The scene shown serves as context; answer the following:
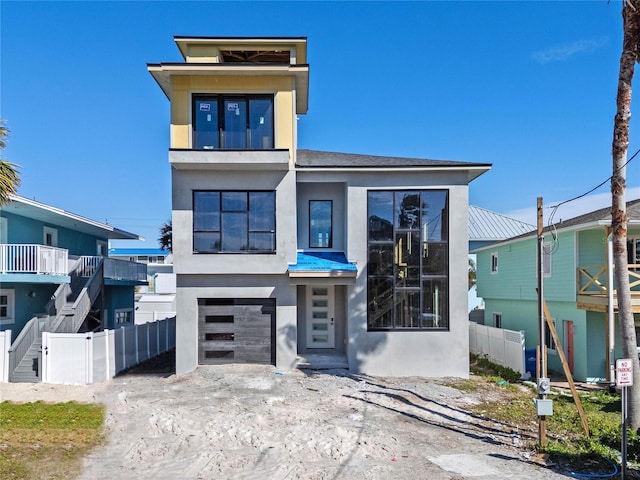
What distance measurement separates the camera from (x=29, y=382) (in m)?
12.7

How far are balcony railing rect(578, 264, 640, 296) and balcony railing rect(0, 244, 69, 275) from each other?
1795 cm

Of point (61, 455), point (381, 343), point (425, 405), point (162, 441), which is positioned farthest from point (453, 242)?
point (61, 455)

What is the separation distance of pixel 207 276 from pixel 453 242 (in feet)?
25.6

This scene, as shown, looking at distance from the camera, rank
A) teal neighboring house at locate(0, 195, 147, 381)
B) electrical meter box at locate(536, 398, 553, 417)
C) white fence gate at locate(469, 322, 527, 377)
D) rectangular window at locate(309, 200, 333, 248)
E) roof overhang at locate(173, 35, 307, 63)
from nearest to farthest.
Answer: electrical meter box at locate(536, 398, 553, 417)
teal neighboring house at locate(0, 195, 147, 381)
white fence gate at locate(469, 322, 527, 377)
roof overhang at locate(173, 35, 307, 63)
rectangular window at locate(309, 200, 333, 248)

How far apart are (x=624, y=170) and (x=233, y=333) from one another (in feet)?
36.4

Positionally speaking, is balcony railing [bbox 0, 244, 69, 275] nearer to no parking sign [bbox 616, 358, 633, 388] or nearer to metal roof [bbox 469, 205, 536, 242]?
no parking sign [bbox 616, 358, 633, 388]

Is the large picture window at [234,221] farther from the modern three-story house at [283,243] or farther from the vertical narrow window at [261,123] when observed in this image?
the vertical narrow window at [261,123]

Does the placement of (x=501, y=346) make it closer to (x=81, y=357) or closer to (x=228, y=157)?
(x=228, y=157)

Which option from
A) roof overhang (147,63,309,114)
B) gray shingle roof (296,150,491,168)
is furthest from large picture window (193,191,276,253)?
roof overhang (147,63,309,114)

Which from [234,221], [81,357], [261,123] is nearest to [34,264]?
[81,357]

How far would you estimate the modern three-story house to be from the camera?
13812mm

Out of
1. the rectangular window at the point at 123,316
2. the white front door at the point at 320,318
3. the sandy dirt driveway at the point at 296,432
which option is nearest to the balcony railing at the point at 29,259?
the sandy dirt driveway at the point at 296,432

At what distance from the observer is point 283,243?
549 inches

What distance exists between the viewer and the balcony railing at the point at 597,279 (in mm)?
13719
